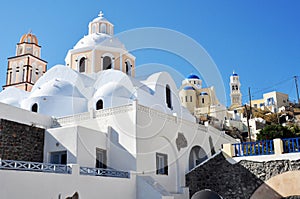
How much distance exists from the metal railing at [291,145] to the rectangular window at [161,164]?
480 centimetres

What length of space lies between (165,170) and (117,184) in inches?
127

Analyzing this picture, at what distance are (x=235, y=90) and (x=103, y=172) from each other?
53147 mm

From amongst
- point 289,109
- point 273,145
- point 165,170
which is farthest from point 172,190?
point 289,109

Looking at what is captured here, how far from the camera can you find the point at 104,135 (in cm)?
1305

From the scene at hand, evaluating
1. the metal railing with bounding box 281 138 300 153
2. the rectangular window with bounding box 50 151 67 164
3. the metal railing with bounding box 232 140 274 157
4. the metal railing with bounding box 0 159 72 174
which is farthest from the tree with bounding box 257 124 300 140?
the metal railing with bounding box 0 159 72 174

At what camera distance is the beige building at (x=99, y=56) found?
776 inches

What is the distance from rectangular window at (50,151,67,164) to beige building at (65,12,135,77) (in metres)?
7.70

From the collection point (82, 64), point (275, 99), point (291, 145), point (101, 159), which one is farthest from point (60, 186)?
point (275, 99)

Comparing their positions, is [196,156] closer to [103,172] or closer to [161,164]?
[161,164]

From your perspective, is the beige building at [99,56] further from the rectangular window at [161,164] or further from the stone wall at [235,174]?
the stone wall at [235,174]

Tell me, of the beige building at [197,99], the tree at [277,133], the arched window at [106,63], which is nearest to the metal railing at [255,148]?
the arched window at [106,63]

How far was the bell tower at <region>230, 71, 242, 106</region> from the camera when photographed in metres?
60.7

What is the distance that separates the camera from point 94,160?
12.3m

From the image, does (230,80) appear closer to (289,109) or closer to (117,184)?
(289,109)
